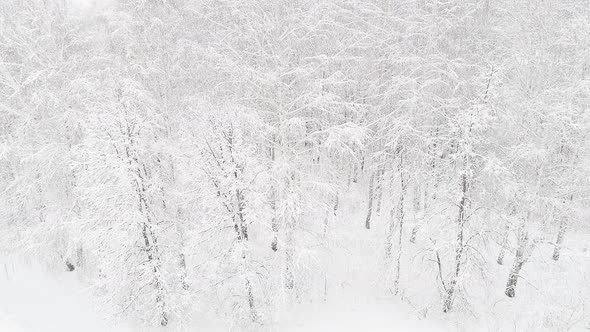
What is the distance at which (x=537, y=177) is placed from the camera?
16.0 meters

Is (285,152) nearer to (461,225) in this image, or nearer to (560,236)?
(461,225)

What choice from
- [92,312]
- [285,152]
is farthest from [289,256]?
[92,312]

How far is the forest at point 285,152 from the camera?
14023mm

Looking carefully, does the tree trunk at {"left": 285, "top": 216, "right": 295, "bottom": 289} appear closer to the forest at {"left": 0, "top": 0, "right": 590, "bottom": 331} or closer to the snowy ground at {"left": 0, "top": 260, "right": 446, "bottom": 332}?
the forest at {"left": 0, "top": 0, "right": 590, "bottom": 331}

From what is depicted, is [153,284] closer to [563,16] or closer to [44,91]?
[44,91]

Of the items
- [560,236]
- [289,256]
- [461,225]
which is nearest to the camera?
[461,225]

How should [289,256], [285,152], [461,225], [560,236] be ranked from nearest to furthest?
[461,225] → [289,256] → [285,152] → [560,236]

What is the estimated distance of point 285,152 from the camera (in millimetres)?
16203

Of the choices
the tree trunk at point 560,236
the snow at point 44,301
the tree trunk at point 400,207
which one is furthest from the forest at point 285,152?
the snow at point 44,301

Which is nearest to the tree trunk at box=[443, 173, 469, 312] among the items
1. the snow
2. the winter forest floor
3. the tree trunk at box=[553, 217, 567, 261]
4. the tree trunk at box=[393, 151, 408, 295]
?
the winter forest floor

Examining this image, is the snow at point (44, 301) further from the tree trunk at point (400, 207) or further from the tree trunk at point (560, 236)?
the tree trunk at point (560, 236)

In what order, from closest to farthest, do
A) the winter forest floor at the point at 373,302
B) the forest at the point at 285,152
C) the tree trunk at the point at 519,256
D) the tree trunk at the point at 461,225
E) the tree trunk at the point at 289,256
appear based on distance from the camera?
the forest at the point at 285,152 → the tree trunk at the point at 461,225 → the tree trunk at the point at 289,256 → the winter forest floor at the point at 373,302 → the tree trunk at the point at 519,256

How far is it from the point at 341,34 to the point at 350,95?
356 centimetres

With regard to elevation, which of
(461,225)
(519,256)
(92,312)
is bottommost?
(92,312)
